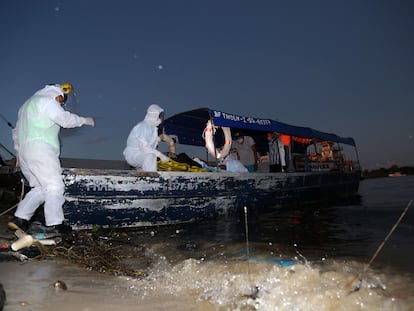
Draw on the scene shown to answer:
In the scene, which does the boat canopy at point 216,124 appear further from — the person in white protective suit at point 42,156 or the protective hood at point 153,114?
the person in white protective suit at point 42,156

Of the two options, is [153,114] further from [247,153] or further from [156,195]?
[247,153]

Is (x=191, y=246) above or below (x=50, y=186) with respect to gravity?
below

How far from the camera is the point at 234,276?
119 inches

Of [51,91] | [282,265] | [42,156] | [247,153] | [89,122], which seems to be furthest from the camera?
[247,153]

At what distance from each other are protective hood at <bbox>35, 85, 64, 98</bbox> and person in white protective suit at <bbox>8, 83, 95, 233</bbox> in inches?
2.1

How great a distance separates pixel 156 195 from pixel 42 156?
8.21 ft

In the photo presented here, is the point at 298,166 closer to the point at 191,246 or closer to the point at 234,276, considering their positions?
the point at 191,246

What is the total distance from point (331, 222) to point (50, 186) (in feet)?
19.8

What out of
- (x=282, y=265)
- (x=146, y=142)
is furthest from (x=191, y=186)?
(x=282, y=265)

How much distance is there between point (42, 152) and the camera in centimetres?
415

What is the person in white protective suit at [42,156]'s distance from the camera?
4.14m

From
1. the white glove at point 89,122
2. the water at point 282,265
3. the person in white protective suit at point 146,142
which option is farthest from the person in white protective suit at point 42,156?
the person in white protective suit at point 146,142

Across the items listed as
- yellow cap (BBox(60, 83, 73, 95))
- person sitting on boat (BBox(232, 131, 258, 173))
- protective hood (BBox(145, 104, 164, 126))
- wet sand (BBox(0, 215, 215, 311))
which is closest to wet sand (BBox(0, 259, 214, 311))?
wet sand (BBox(0, 215, 215, 311))

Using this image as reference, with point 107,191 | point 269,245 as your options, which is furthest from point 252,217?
point 107,191
